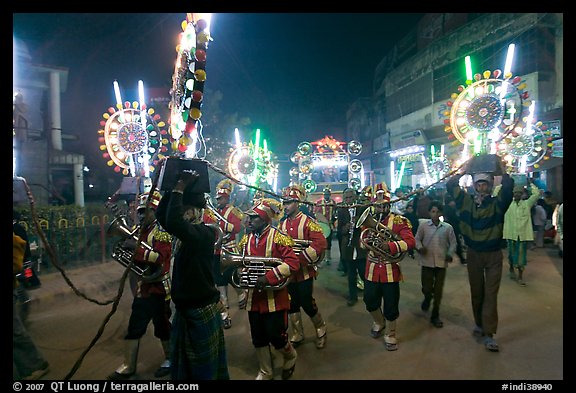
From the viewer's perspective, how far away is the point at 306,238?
544 centimetres

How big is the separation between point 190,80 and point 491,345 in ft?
17.1

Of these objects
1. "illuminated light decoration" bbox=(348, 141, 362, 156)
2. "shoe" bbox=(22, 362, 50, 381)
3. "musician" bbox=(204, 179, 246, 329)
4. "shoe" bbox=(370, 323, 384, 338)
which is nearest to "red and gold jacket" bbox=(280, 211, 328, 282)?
"shoe" bbox=(370, 323, 384, 338)

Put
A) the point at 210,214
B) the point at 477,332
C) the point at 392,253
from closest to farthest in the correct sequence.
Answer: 1. the point at 392,253
2. the point at 477,332
3. the point at 210,214

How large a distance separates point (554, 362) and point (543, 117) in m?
15.5

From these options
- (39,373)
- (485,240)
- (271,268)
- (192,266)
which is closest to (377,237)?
(485,240)

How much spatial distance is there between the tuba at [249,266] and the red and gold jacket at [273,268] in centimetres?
8

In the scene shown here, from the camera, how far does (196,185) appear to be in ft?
9.87

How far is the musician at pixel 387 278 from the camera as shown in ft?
16.3

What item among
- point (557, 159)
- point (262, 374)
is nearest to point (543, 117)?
point (557, 159)

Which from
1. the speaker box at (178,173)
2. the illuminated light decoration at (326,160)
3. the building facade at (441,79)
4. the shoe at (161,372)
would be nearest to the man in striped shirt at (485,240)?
the speaker box at (178,173)

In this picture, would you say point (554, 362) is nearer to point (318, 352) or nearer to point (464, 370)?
point (464, 370)

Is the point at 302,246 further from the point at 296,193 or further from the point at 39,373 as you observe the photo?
the point at 39,373

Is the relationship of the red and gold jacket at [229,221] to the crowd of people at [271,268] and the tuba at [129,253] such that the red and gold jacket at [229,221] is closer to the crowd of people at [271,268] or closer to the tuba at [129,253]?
the crowd of people at [271,268]

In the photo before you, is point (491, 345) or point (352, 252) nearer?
point (491, 345)
